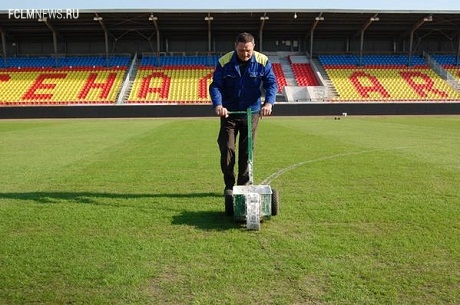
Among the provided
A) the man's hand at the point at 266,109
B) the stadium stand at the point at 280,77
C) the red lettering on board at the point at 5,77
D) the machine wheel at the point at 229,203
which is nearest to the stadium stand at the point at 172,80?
the stadium stand at the point at 280,77

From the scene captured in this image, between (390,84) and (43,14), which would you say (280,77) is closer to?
(390,84)

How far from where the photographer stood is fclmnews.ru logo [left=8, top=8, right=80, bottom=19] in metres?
32.4

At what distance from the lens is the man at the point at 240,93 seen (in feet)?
15.8

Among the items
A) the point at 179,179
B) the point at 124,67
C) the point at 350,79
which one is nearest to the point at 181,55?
the point at 124,67

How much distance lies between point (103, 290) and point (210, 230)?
135cm

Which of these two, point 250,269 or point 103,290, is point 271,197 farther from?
point 103,290

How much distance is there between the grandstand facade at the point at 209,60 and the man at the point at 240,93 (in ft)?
80.4

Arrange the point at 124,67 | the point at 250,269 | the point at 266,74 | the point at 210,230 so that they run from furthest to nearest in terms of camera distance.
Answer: the point at 124,67 → the point at 266,74 → the point at 210,230 → the point at 250,269

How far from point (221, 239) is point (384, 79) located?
3472 cm

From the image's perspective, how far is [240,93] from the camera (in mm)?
5000

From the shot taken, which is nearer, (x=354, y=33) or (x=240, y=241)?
(x=240, y=241)

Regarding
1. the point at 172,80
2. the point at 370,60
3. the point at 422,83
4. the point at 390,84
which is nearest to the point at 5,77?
the point at 172,80

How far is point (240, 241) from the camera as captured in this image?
3.60m

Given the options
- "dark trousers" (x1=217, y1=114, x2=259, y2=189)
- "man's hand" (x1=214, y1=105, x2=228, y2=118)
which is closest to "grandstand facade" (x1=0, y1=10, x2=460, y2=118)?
"dark trousers" (x1=217, y1=114, x2=259, y2=189)
